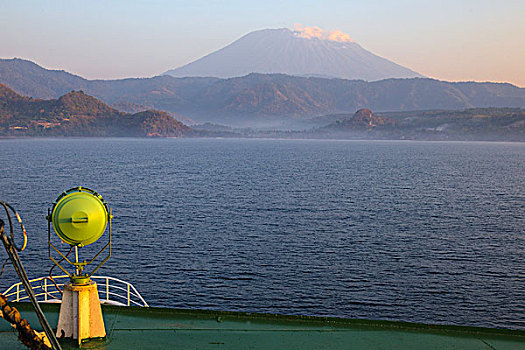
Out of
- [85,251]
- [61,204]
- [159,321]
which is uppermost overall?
[61,204]

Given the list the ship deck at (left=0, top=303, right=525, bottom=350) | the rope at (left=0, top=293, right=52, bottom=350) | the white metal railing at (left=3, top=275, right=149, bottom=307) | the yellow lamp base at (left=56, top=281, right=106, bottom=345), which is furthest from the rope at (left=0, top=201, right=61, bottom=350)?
the white metal railing at (left=3, top=275, right=149, bottom=307)

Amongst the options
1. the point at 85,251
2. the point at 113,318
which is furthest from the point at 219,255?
the point at 113,318

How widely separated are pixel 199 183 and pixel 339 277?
6773 centimetres

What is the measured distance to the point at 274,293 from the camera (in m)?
35.5

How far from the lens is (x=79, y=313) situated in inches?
463

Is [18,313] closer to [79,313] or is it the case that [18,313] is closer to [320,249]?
[79,313]

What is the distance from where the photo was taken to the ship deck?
1284 cm

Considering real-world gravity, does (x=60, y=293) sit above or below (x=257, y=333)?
below

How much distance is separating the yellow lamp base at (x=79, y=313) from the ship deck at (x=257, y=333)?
24 centimetres

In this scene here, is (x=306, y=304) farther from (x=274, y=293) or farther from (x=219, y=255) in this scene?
(x=219, y=255)

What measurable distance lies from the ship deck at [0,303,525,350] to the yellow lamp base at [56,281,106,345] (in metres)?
0.24

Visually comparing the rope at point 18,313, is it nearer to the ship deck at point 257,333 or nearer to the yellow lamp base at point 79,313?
the yellow lamp base at point 79,313

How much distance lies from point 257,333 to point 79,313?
432cm

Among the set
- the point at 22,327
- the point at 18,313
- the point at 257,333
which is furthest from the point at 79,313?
the point at 257,333
